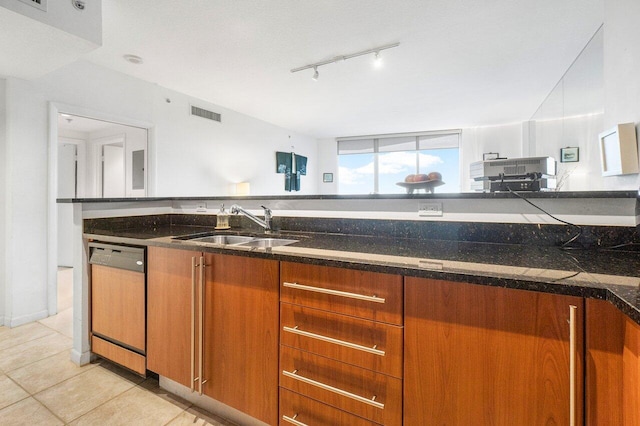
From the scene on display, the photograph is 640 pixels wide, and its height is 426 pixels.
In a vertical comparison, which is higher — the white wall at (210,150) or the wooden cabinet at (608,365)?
the white wall at (210,150)

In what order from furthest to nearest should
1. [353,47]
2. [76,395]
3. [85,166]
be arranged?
[85,166] → [353,47] → [76,395]

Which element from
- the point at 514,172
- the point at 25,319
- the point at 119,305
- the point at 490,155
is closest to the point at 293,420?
the point at 119,305

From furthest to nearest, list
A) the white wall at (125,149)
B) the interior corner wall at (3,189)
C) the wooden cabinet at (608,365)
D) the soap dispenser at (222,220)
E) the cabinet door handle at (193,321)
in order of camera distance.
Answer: the white wall at (125,149)
the interior corner wall at (3,189)
the soap dispenser at (222,220)
the cabinet door handle at (193,321)
the wooden cabinet at (608,365)

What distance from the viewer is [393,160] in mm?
6891

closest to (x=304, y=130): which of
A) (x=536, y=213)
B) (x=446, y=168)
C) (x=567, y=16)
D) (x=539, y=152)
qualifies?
(x=446, y=168)

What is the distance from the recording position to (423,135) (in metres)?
6.54

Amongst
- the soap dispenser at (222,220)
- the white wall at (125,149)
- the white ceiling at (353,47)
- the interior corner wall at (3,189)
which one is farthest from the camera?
the white wall at (125,149)

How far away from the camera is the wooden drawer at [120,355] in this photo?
1.69 m

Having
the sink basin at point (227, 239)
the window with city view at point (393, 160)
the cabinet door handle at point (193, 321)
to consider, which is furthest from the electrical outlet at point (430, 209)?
the window with city view at point (393, 160)

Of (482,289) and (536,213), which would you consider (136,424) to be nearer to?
(482,289)

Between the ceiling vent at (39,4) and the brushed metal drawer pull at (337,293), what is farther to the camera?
the ceiling vent at (39,4)

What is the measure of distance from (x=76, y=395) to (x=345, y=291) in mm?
1739

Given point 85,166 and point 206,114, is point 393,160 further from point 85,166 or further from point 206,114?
point 85,166

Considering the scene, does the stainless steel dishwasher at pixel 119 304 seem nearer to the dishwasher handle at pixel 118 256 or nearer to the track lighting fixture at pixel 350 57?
the dishwasher handle at pixel 118 256
